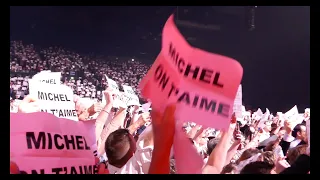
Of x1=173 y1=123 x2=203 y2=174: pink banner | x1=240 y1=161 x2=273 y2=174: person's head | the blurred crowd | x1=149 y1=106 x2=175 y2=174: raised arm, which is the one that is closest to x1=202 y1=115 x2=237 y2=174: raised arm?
x1=240 y1=161 x2=273 y2=174: person's head

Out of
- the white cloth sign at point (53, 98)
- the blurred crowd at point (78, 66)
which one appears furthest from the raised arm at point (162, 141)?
the blurred crowd at point (78, 66)

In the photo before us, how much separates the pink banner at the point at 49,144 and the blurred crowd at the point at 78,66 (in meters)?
12.7

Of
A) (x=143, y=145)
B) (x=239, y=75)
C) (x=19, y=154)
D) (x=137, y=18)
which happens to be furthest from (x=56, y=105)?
(x=137, y=18)

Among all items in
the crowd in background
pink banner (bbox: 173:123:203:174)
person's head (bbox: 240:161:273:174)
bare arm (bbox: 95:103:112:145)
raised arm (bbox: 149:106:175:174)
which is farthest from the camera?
bare arm (bbox: 95:103:112:145)

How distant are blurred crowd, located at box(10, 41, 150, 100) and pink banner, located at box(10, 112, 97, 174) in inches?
498

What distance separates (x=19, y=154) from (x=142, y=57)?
14.8m

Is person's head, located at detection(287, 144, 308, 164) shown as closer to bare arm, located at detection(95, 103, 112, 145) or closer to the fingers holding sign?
→ bare arm, located at detection(95, 103, 112, 145)

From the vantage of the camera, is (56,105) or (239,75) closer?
(239,75)

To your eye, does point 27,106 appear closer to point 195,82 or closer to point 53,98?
point 53,98

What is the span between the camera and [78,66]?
16.5m

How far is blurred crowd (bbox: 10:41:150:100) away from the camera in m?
15.0

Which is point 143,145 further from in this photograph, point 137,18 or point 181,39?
point 137,18

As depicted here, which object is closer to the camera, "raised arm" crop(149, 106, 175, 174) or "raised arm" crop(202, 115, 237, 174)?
"raised arm" crop(149, 106, 175, 174)
